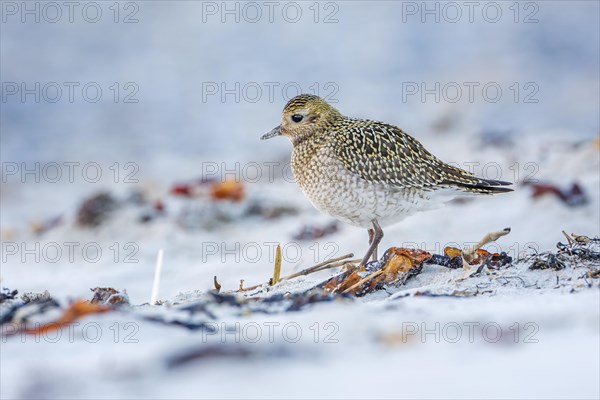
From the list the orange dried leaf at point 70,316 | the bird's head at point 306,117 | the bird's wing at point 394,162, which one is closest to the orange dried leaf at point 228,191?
the bird's head at point 306,117

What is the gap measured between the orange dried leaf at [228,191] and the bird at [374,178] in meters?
2.25

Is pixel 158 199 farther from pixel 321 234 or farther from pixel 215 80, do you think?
pixel 215 80

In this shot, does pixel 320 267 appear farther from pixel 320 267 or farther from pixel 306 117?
pixel 306 117

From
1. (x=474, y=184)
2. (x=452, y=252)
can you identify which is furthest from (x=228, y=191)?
(x=452, y=252)

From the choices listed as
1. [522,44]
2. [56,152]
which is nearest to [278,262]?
[56,152]

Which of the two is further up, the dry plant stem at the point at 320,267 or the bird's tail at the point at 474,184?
the bird's tail at the point at 474,184

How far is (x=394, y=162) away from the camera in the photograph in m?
5.48

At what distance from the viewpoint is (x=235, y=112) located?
14375 mm

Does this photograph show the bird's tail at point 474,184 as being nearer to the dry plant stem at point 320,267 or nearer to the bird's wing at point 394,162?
the bird's wing at point 394,162

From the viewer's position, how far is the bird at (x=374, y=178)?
17.7 feet

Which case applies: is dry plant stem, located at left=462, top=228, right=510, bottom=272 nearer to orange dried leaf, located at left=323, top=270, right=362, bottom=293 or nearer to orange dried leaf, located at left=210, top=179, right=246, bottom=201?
orange dried leaf, located at left=323, top=270, right=362, bottom=293

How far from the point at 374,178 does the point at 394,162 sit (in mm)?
184

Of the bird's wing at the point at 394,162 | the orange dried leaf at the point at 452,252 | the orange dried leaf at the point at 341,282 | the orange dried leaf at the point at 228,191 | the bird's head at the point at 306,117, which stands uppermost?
the bird's head at the point at 306,117

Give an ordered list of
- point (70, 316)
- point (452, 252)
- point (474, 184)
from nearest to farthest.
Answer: point (70, 316) < point (452, 252) < point (474, 184)
